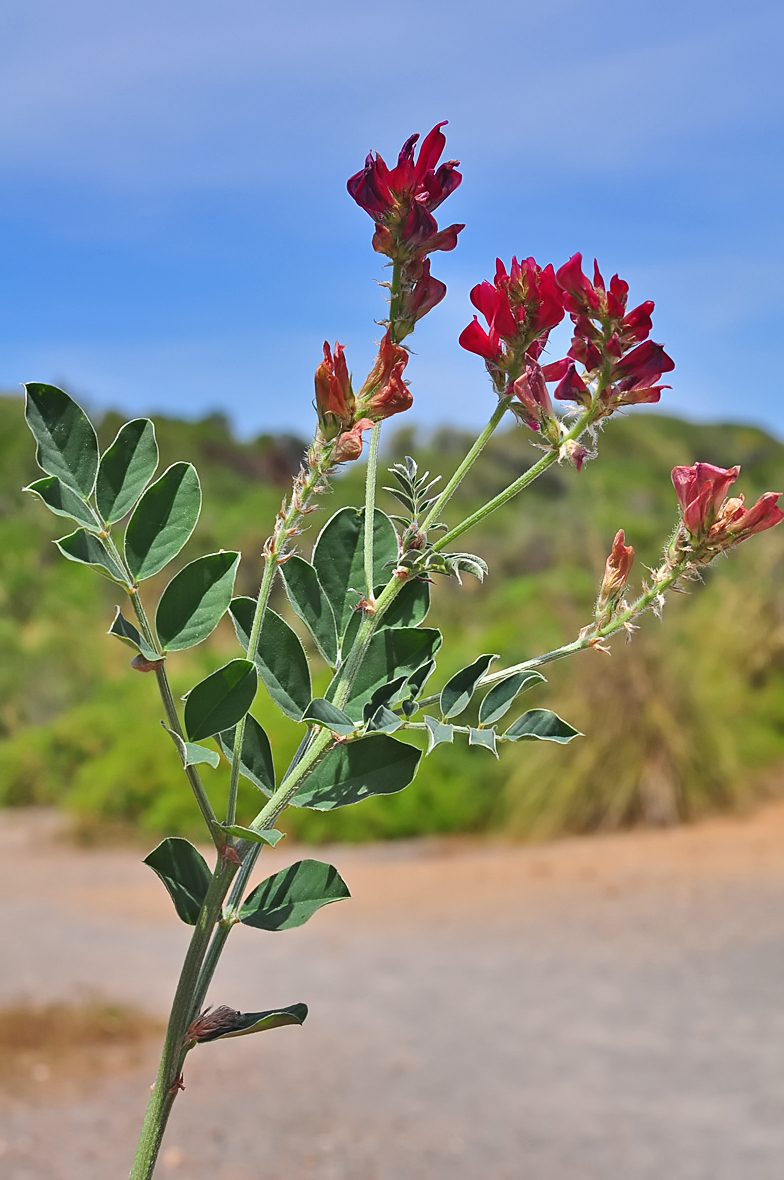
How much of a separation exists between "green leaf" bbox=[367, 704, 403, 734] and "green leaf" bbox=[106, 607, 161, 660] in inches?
4.9

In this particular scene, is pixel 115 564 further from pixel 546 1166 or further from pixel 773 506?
pixel 546 1166

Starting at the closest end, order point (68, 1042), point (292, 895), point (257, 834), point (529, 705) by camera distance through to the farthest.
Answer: point (257, 834) → point (292, 895) → point (68, 1042) → point (529, 705)

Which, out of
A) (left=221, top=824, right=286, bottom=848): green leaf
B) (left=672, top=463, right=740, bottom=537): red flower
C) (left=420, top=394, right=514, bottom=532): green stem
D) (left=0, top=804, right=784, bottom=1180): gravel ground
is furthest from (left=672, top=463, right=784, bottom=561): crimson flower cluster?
(left=0, top=804, right=784, bottom=1180): gravel ground

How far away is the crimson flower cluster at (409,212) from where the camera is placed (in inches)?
28.1

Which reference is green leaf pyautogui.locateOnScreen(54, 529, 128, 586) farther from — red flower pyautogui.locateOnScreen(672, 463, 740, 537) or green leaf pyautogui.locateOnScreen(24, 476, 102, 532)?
red flower pyautogui.locateOnScreen(672, 463, 740, 537)

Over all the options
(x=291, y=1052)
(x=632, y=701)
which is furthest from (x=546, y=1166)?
(x=632, y=701)

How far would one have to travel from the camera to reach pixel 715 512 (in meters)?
0.72

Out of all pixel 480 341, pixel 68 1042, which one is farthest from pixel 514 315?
pixel 68 1042

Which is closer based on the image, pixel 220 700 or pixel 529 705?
pixel 220 700

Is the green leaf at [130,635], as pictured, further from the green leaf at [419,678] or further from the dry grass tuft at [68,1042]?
the dry grass tuft at [68,1042]

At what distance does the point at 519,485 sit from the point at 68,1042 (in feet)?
13.2

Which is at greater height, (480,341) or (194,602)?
(480,341)

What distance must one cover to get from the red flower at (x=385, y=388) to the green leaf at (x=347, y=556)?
0.12 m

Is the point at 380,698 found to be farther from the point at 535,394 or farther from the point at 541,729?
the point at 535,394
